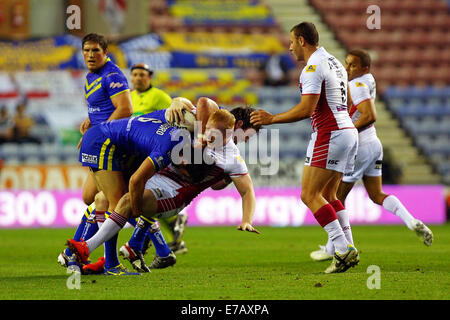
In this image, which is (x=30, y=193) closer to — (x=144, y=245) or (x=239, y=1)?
(x=144, y=245)

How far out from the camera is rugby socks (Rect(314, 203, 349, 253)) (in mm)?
6184

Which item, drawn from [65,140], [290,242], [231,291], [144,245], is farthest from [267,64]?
[231,291]

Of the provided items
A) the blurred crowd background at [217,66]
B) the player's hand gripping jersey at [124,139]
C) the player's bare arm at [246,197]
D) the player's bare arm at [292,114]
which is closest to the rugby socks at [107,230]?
the player's hand gripping jersey at [124,139]

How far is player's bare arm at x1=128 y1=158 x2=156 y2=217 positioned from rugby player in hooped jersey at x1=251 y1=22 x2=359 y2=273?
4.48 feet

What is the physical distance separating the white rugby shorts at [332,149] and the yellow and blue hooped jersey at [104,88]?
6.27ft

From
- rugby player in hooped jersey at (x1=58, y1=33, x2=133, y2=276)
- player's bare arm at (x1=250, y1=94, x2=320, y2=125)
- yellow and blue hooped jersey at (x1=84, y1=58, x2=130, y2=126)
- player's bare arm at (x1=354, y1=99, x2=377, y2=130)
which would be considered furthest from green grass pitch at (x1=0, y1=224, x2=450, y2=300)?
yellow and blue hooped jersey at (x1=84, y1=58, x2=130, y2=126)

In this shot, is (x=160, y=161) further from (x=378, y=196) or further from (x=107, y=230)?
(x=378, y=196)

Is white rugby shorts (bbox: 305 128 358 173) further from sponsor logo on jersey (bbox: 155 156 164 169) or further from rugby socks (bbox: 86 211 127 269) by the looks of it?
rugby socks (bbox: 86 211 127 269)

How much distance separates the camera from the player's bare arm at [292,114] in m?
5.91

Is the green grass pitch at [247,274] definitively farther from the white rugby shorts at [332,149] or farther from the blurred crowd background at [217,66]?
the blurred crowd background at [217,66]

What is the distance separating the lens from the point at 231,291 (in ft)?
17.1

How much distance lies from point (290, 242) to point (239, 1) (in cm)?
1256

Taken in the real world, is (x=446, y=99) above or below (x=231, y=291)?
above

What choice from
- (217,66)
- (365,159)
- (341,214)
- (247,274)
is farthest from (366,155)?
(217,66)
